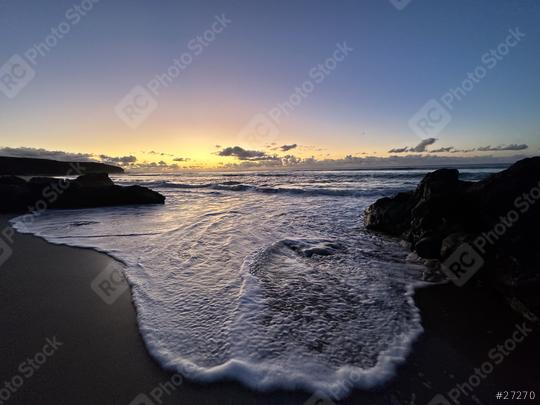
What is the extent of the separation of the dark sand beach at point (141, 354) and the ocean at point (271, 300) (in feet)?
0.50

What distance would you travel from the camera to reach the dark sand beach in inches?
100.0

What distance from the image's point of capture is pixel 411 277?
546cm

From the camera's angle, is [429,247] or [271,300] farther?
[429,247]

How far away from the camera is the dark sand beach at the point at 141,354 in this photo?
Answer: 2.54 meters

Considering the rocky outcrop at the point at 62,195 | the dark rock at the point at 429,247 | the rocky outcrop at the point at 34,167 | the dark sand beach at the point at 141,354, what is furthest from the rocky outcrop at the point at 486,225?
the rocky outcrop at the point at 34,167

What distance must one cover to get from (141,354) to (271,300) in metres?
1.93

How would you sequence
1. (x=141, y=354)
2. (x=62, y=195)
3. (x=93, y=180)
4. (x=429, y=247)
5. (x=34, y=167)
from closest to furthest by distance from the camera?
1. (x=141, y=354)
2. (x=429, y=247)
3. (x=62, y=195)
4. (x=93, y=180)
5. (x=34, y=167)

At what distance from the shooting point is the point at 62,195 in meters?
14.9

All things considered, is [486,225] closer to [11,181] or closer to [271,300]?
[271,300]

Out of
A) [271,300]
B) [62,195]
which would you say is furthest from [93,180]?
[271,300]

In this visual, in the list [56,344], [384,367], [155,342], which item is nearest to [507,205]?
[384,367]

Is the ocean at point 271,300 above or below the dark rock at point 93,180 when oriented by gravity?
below

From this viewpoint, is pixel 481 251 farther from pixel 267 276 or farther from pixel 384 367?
pixel 267 276

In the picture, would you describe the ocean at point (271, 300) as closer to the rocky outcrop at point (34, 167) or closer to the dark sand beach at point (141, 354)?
the dark sand beach at point (141, 354)
